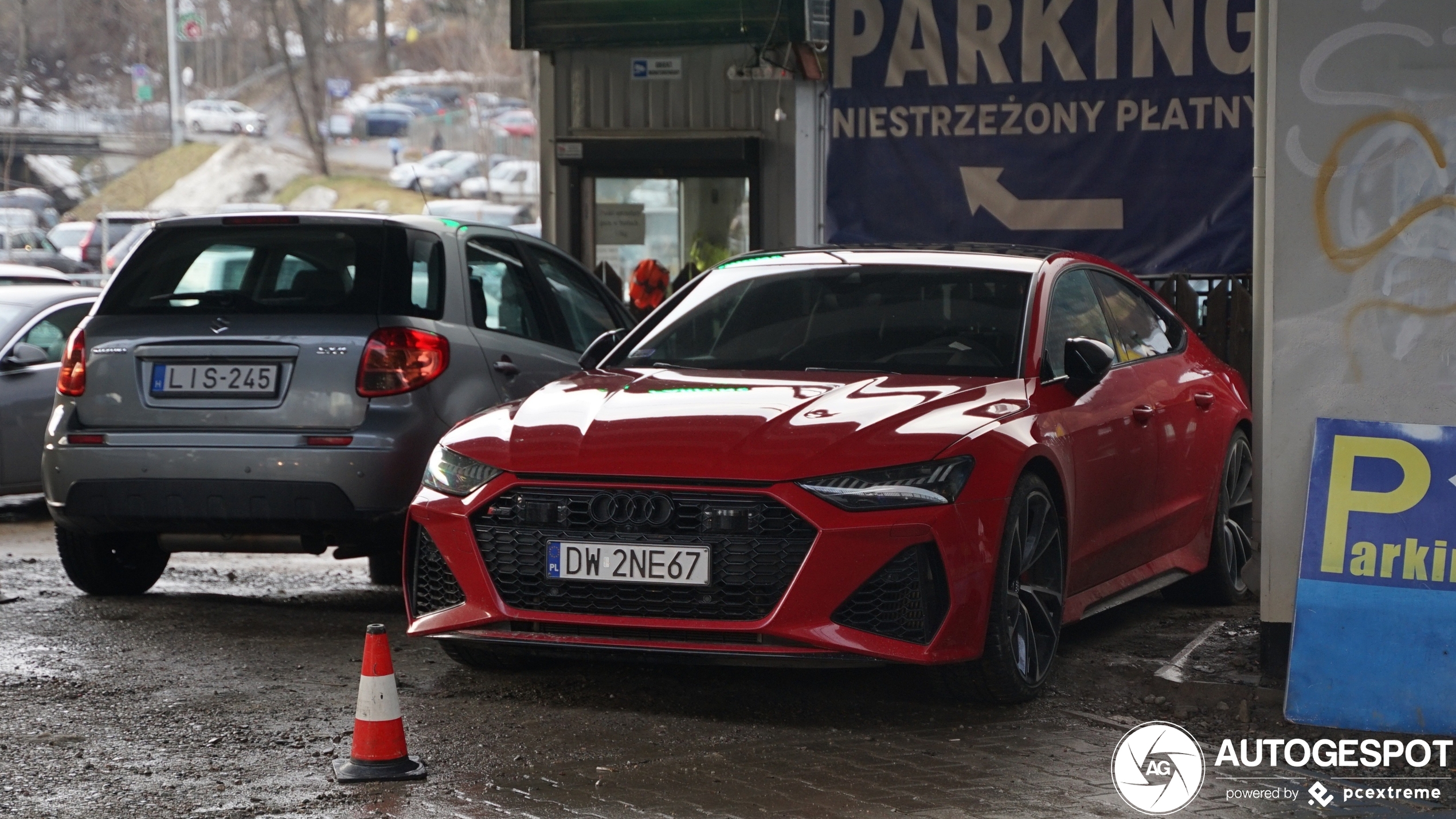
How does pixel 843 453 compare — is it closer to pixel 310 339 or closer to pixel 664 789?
pixel 664 789

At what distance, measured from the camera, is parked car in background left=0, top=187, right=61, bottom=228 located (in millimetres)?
53781

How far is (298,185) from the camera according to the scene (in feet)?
209

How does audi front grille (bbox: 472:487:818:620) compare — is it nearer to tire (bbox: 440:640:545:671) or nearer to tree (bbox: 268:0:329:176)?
tire (bbox: 440:640:545:671)

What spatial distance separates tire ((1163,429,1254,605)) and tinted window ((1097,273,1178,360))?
0.59m

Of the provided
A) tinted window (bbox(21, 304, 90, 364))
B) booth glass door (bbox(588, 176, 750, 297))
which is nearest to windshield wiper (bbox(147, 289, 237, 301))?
tinted window (bbox(21, 304, 90, 364))

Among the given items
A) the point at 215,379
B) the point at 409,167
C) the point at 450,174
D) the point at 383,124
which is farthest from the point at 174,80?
the point at 215,379

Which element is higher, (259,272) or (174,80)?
(174,80)

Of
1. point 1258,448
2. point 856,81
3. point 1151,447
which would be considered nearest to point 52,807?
point 1151,447

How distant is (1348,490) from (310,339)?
3873 mm

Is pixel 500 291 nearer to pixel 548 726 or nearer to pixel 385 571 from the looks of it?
pixel 385 571

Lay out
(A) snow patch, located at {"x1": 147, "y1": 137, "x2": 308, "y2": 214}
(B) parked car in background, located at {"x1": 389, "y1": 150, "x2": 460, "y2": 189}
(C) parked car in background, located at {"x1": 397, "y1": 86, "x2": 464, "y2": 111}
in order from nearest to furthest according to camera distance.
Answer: (A) snow patch, located at {"x1": 147, "y1": 137, "x2": 308, "y2": 214}
(B) parked car in background, located at {"x1": 389, "y1": 150, "x2": 460, "y2": 189}
(C) parked car in background, located at {"x1": 397, "y1": 86, "x2": 464, "y2": 111}

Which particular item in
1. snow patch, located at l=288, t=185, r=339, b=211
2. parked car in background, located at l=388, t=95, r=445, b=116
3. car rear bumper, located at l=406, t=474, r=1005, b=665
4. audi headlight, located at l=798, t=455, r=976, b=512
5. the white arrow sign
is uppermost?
parked car in background, located at l=388, t=95, r=445, b=116

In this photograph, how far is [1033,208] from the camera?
12.2m

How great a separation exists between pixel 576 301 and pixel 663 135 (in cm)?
560
